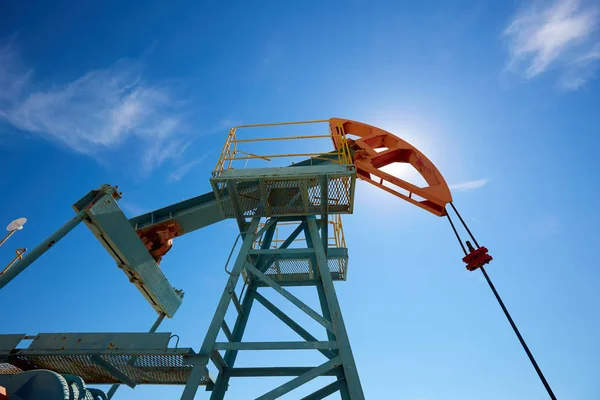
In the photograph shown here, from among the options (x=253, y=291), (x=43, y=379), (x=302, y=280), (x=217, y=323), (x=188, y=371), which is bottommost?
(x=43, y=379)

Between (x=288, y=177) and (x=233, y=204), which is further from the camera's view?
(x=233, y=204)

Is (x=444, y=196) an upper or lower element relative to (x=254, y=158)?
lower

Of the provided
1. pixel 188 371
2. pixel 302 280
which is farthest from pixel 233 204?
pixel 188 371

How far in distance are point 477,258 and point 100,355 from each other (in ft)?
18.8

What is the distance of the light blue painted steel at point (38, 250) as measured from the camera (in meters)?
5.14

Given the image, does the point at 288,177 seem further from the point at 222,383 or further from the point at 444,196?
the point at 222,383

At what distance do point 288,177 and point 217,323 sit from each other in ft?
8.74

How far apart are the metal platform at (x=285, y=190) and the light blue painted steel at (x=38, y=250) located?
7.37 feet

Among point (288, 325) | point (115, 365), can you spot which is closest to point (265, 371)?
point (288, 325)

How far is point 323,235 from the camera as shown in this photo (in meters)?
7.29

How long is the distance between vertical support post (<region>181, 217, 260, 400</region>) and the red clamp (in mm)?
3655

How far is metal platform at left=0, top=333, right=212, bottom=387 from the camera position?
203 inches

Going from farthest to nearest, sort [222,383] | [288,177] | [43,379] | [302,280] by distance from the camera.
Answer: [302,280] → [288,177] → [222,383] → [43,379]

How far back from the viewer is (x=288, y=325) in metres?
6.26
